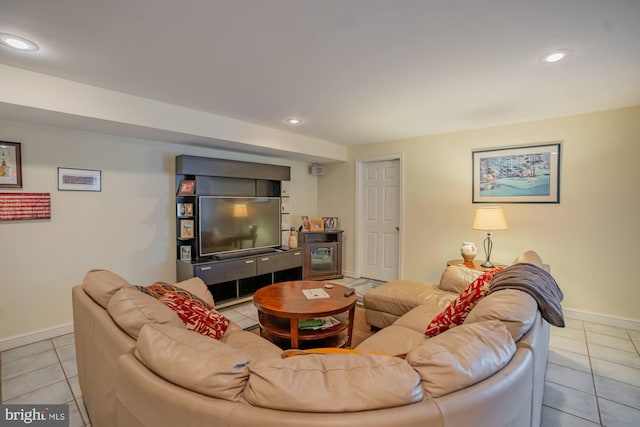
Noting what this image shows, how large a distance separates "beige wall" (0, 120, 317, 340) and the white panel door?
286cm

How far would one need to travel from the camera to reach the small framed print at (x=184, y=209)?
146 inches

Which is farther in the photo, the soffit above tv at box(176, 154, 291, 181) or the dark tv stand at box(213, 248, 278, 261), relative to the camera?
the dark tv stand at box(213, 248, 278, 261)

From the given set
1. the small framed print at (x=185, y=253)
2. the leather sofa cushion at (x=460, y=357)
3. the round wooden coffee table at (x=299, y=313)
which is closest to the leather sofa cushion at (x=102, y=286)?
the round wooden coffee table at (x=299, y=313)

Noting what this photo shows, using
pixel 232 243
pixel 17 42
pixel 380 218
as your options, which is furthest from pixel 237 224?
pixel 17 42

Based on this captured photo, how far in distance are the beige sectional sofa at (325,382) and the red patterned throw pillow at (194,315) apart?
0.38 metres

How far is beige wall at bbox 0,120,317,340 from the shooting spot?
278 centimetres

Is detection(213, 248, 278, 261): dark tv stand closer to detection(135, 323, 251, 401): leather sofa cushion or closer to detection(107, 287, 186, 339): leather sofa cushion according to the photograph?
detection(107, 287, 186, 339): leather sofa cushion

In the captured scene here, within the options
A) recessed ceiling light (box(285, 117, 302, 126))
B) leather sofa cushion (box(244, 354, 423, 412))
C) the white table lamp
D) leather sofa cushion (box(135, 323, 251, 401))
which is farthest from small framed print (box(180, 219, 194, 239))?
the white table lamp

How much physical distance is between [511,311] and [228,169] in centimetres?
341

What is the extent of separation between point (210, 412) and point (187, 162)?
322cm

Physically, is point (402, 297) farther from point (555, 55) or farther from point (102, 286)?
point (102, 286)

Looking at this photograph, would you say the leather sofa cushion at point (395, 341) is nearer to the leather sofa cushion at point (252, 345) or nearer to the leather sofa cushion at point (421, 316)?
the leather sofa cushion at point (421, 316)

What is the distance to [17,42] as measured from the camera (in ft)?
6.21

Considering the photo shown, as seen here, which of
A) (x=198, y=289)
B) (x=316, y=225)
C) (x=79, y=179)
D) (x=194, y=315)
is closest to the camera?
(x=194, y=315)
